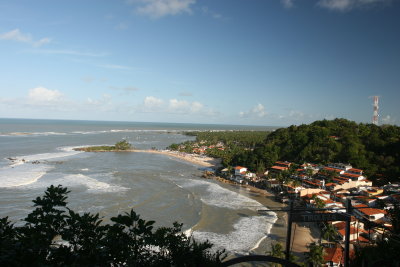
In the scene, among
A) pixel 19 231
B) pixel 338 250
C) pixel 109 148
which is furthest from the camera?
pixel 109 148

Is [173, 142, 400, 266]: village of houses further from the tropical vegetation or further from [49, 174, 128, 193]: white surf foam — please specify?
[49, 174, 128, 193]: white surf foam

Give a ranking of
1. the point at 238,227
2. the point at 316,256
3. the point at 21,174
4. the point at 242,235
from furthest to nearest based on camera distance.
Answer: the point at 21,174 → the point at 238,227 → the point at 242,235 → the point at 316,256

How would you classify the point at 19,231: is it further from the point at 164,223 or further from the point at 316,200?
the point at 316,200

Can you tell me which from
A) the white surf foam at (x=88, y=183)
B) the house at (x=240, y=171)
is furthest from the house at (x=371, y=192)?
the white surf foam at (x=88, y=183)

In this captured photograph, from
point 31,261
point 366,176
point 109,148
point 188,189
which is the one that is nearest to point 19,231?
point 31,261

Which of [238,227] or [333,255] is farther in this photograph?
[238,227]

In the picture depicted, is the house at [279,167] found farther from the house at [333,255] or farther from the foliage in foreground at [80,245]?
the foliage in foreground at [80,245]

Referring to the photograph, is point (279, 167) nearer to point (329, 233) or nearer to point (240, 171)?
point (240, 171)

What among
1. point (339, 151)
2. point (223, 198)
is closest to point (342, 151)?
point (339, 151)

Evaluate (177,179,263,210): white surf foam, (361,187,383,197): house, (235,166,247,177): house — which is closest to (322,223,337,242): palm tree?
(177,179,263,210): white surf foam
